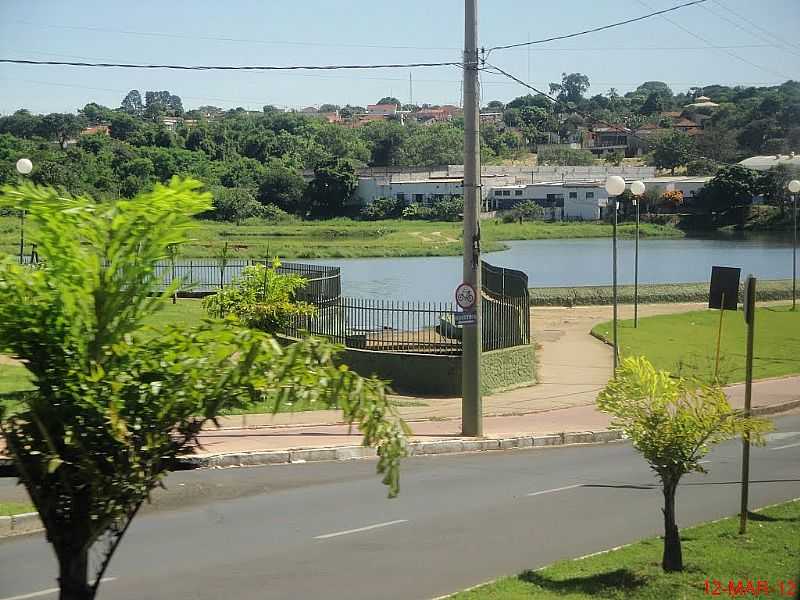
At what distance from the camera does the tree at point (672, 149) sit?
1476 inches

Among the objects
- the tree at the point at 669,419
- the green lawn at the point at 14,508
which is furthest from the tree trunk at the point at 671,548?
the green lawn at the point at 14,508

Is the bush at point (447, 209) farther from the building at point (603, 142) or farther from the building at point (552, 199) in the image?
the building at point (603, 142)

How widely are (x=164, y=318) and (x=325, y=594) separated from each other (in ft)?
70.2

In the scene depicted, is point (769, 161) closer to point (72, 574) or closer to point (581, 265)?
point (72, 574)

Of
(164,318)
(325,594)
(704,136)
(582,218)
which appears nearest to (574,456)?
(325,594)

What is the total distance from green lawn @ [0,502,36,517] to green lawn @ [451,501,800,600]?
5.18 m

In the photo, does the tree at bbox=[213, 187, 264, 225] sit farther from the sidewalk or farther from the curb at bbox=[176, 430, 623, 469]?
the curb at bbox=[176, 430, 623, 469]

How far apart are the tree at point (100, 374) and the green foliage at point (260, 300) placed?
13.5 meters

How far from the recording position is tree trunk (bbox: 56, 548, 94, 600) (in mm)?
5590

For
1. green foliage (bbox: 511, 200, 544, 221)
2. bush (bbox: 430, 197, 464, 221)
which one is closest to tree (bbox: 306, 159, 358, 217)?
bush (bbox: 430, 197, 464, 221)

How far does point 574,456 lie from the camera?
1596cm

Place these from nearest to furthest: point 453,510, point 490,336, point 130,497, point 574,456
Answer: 1. point 130,497
2. point 453,510
3. point 574,456
4. point 490,336

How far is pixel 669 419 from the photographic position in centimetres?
895

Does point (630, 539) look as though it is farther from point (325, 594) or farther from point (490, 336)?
point (490, 336)
